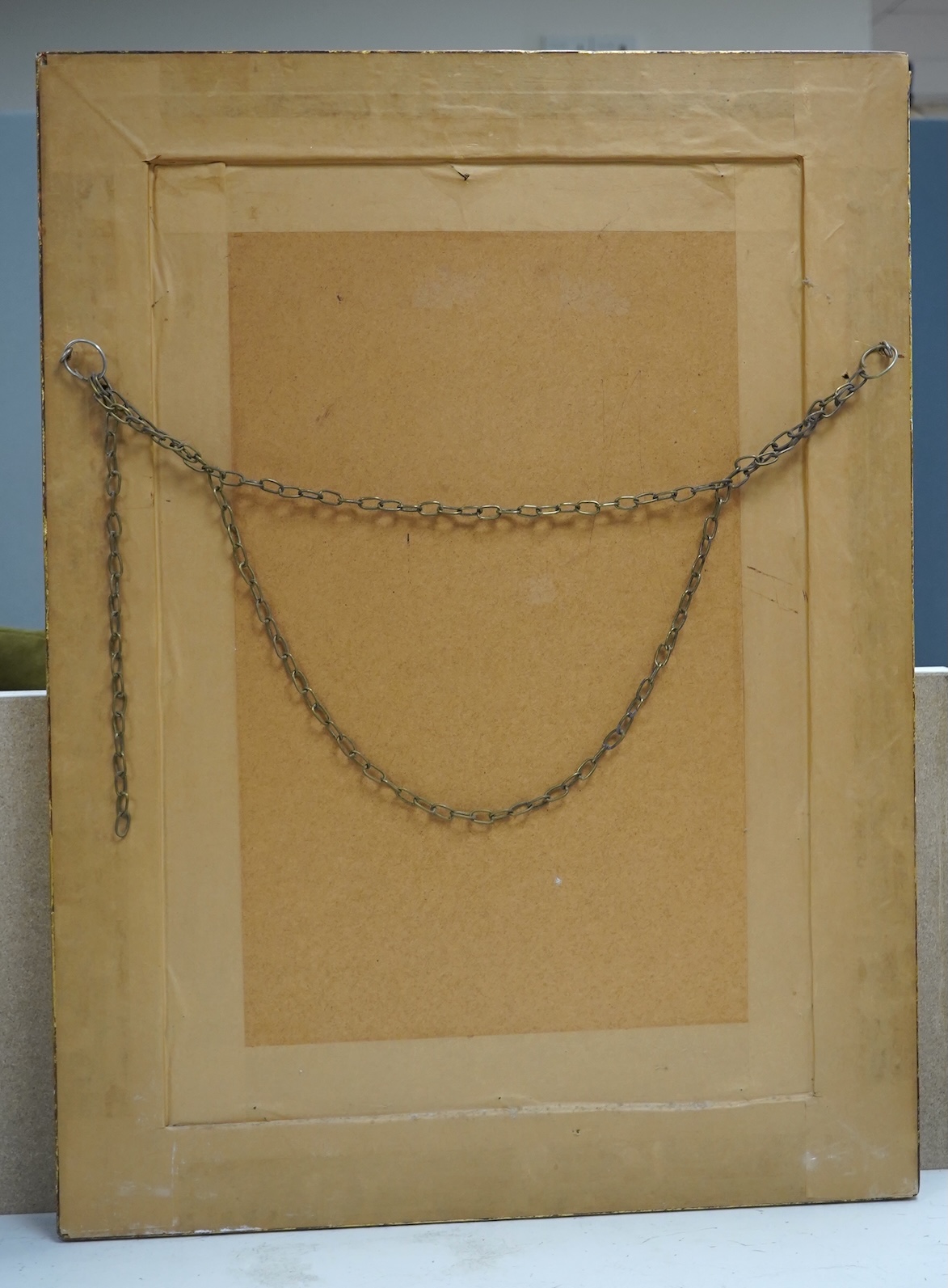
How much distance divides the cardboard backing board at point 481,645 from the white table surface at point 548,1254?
4cm

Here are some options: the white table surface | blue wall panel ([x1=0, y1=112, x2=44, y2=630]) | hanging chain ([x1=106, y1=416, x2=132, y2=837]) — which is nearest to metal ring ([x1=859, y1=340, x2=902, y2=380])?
hanging chain ([x1=106, y1=416, x2=132, y2=837])

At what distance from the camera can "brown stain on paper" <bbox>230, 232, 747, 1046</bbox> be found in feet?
4.83

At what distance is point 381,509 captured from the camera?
1472 millimetres

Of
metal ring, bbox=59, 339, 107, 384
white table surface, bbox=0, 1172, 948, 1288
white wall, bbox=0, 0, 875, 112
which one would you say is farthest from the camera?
white wall, bbox=0, 0, 875, 112

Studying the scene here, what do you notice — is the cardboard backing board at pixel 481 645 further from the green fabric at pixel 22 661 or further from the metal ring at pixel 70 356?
the green fabric at pixel 22 661

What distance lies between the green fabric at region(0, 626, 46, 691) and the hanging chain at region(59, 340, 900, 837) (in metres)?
0.26

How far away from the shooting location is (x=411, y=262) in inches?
57.8

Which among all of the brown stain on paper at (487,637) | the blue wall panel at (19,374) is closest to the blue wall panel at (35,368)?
the blue wall panel at (19,374)

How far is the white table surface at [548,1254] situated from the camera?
1.33m

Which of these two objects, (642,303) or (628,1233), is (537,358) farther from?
(628,1233)

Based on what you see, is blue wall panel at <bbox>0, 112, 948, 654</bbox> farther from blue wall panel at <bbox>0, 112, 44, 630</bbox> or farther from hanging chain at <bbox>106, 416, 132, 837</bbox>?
hanging chain at <bbox>106, 416, 132, 837</bbox>

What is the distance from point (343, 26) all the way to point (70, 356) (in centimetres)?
136

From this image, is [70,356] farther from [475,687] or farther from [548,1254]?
[548,1254]

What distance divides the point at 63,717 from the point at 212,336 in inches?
20.4
